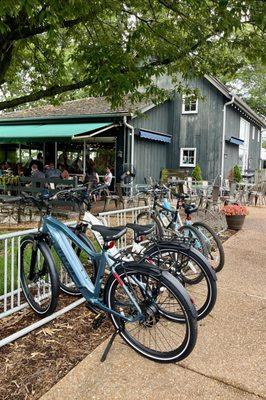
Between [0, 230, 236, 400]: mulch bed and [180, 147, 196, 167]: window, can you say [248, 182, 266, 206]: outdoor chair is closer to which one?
[180, 147, 196, 167]: window

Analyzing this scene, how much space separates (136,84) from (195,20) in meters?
1.35

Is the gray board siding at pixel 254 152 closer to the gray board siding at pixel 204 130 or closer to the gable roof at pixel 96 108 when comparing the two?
the gable roof at pixel 96 108

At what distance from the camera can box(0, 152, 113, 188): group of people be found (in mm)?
11722

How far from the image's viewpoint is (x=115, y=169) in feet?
49.5

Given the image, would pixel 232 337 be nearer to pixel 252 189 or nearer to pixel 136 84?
pixel 136 84

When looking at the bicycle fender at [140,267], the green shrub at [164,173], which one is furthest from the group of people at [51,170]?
the bicycle fender at [140,267]

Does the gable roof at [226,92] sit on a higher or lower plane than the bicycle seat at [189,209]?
higher

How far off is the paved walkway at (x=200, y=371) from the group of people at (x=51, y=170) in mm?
6986

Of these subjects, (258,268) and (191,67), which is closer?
(258,268)

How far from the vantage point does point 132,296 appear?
286 cm

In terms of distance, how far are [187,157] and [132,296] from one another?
15418mm

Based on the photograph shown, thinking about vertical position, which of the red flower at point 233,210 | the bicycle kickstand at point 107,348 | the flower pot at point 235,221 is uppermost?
the red flower at point 233,210

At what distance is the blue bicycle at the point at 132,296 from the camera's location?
2.71 metres

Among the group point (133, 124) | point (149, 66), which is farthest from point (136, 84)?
point (133, 124)
